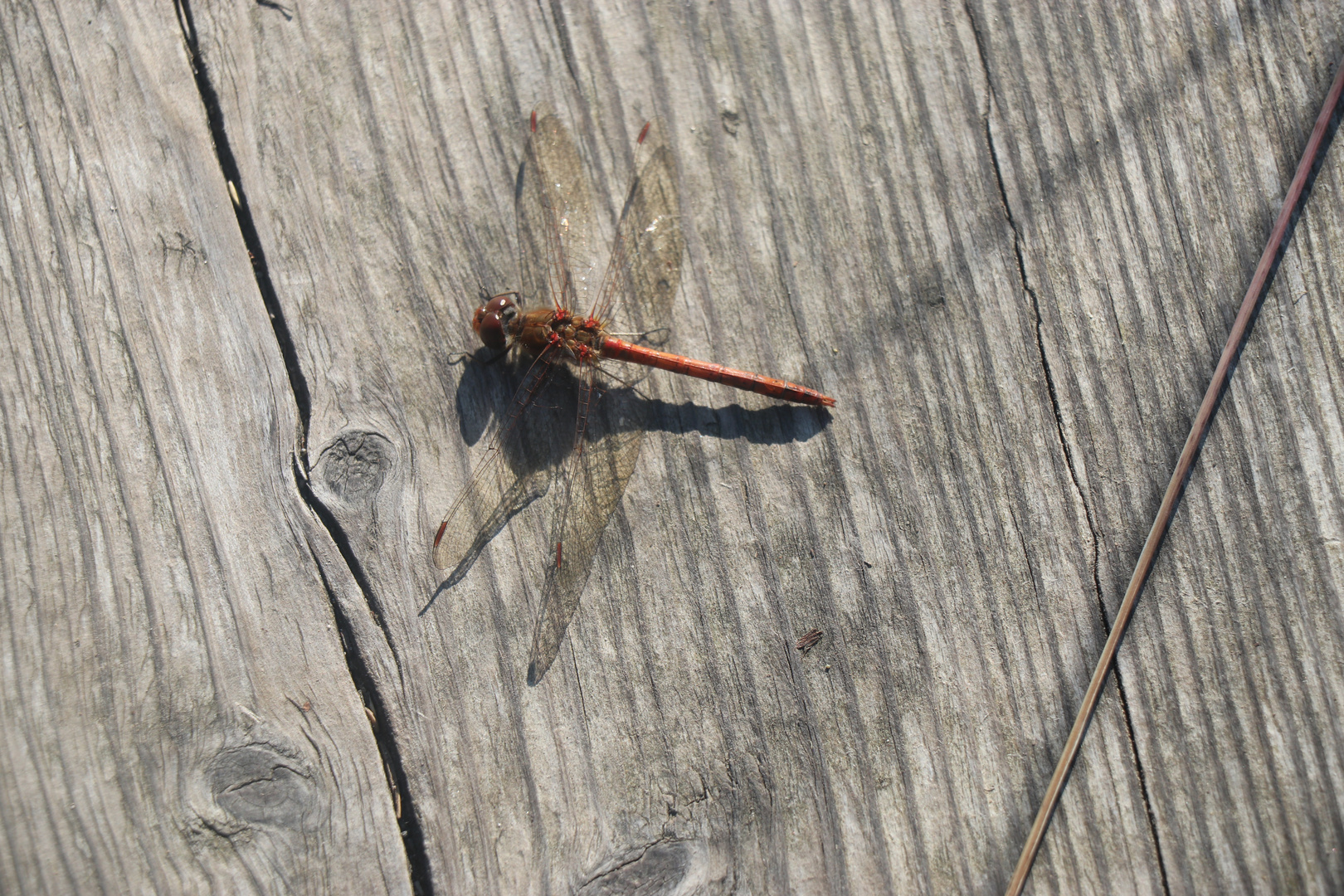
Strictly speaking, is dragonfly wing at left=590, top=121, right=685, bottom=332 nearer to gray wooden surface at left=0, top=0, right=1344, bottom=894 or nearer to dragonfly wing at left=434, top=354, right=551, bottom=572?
gray wooden surface at left=0, top=0, right=1344, bottom=894

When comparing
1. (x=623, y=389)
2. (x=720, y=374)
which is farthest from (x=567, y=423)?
(x=720, y=374)

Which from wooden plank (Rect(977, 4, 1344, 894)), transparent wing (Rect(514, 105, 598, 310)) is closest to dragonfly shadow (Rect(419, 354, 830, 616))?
transparent wing (Rect(514, 105, 598, 310))

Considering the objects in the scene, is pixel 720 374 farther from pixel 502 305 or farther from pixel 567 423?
pixel 502 305

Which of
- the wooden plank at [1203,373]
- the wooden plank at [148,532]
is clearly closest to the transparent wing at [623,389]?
the wooden plank at [148,532]

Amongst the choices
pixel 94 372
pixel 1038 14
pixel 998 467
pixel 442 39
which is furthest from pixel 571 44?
pixel 998 467

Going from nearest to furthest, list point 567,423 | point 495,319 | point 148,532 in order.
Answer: point 148,532, point 495,319, point 567,423
